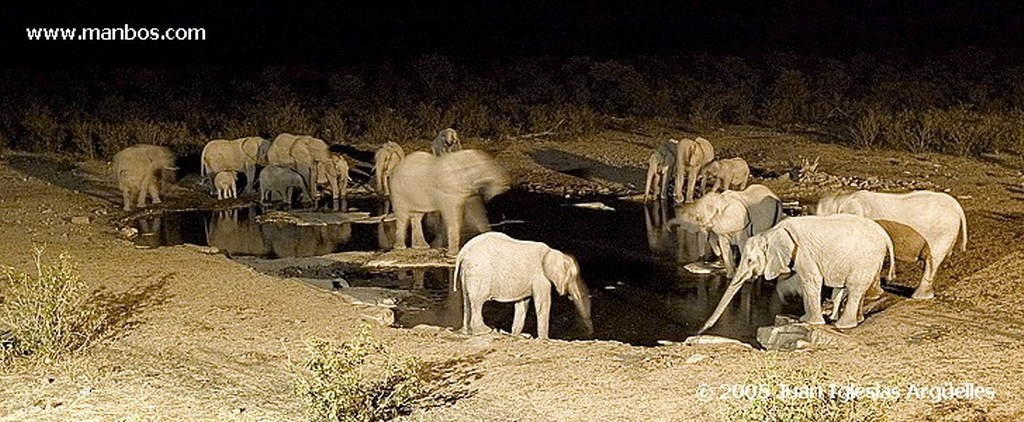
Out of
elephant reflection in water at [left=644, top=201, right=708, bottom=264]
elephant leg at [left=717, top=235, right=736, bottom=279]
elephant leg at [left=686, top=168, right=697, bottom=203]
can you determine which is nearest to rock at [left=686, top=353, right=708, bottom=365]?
elephant leg at [left=717, top=235, right=736, bottom=279]

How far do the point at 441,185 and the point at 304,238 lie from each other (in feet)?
7.38

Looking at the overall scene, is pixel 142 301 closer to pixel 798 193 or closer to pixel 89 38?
pixel 798 193

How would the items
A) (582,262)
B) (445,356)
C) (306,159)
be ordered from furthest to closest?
(306,159) → (582,262) → (445,356)

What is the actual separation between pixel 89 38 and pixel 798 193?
32.8 m

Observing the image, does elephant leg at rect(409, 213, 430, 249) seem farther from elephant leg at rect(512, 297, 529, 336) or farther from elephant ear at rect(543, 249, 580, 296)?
elephant ear at rect(543, 249, 580, 296)

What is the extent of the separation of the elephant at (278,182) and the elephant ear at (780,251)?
940 centimetres

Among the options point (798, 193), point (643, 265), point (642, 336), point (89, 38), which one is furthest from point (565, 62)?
point (642, 336)

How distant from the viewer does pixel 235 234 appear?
1444cm

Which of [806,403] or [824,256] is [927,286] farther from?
[806,403]

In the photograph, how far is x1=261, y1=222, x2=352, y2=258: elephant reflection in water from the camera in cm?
1317

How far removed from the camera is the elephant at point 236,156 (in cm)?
1788

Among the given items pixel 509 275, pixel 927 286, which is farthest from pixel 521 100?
pixel 509 275

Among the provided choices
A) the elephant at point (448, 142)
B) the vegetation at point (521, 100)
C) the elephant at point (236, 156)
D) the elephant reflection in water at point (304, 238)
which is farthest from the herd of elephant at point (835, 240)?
the vegetation at point (521, 100)

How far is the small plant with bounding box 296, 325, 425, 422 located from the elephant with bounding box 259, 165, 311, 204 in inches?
401
